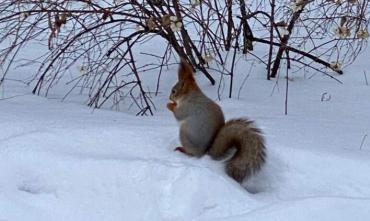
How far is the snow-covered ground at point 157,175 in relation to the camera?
3430 mm

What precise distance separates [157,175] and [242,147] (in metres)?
0.43

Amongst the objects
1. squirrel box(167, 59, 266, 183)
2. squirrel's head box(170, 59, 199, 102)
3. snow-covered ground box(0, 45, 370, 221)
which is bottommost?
snow-covered ground box(0, 45, 370, 221)

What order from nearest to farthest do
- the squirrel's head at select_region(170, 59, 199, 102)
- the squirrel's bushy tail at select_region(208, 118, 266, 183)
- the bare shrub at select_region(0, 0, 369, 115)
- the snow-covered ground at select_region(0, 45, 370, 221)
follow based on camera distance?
the snow-covered ground at select_region(0, 45, 370, 221) < the squirrel's bushy tail at select_region(208, 118, 266, 183) < the squirrel's head at select_region(170, 59, 199, 102) < the bare shrub at select_region(0, 0, 369, 115)

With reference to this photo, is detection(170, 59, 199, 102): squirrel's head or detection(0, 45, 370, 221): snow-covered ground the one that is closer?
detection(0, 45, 370, 221): snow-covered ground

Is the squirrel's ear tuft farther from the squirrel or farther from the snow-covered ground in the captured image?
the snow-covered ground

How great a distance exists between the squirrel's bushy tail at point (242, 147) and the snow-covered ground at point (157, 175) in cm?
7

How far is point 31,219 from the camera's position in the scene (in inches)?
134

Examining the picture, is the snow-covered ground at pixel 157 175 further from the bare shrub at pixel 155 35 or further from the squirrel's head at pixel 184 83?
the bare shrub at pixel 155 35

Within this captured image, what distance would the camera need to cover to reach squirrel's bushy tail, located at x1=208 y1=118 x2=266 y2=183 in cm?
372

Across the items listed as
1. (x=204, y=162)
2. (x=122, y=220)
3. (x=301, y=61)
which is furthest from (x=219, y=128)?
(x=301, y=61)

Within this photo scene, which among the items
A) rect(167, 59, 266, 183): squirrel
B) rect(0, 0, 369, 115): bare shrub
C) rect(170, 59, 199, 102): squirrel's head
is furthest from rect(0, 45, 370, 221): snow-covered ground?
rect(0, 0, 369, 115): bare shrub

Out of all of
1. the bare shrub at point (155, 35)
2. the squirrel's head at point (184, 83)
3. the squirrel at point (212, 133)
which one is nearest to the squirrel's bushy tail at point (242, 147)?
the squirrel at point (212, 133)

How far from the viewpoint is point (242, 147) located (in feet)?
12.3

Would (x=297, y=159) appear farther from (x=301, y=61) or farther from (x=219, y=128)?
(x=301, y=61)
